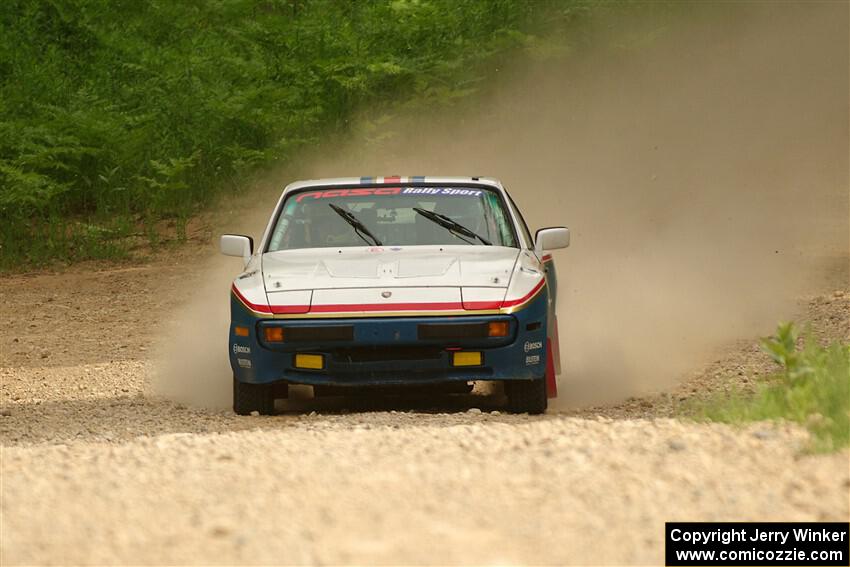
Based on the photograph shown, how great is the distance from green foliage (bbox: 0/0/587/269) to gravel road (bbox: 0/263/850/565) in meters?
13.1

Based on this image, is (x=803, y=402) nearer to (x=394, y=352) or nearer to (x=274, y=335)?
(x=394, y=352)

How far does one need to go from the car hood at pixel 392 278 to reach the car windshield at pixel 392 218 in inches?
13.5

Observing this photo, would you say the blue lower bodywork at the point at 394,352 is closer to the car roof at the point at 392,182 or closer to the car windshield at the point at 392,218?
the car windshield at the point at 392,218

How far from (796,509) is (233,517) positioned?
6.76 feet

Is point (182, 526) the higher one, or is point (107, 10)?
point (107, 10)

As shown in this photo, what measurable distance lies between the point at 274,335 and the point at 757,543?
3.98 meters

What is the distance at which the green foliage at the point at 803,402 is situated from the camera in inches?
238

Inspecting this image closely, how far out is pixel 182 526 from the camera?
16.3ft

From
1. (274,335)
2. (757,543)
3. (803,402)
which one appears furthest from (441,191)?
(757,543)

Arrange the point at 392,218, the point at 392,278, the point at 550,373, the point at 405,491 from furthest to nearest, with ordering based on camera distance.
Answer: the point at 392,218, the point at 550,373, the point at 392,278, the point at 405,491

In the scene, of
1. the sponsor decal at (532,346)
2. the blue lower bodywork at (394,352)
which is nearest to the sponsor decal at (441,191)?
the blue lower bodywork at (394,352)

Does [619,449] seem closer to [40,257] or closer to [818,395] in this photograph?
[818,395]

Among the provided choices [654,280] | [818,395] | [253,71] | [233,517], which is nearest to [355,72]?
[253,71]

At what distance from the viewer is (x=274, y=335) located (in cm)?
813
